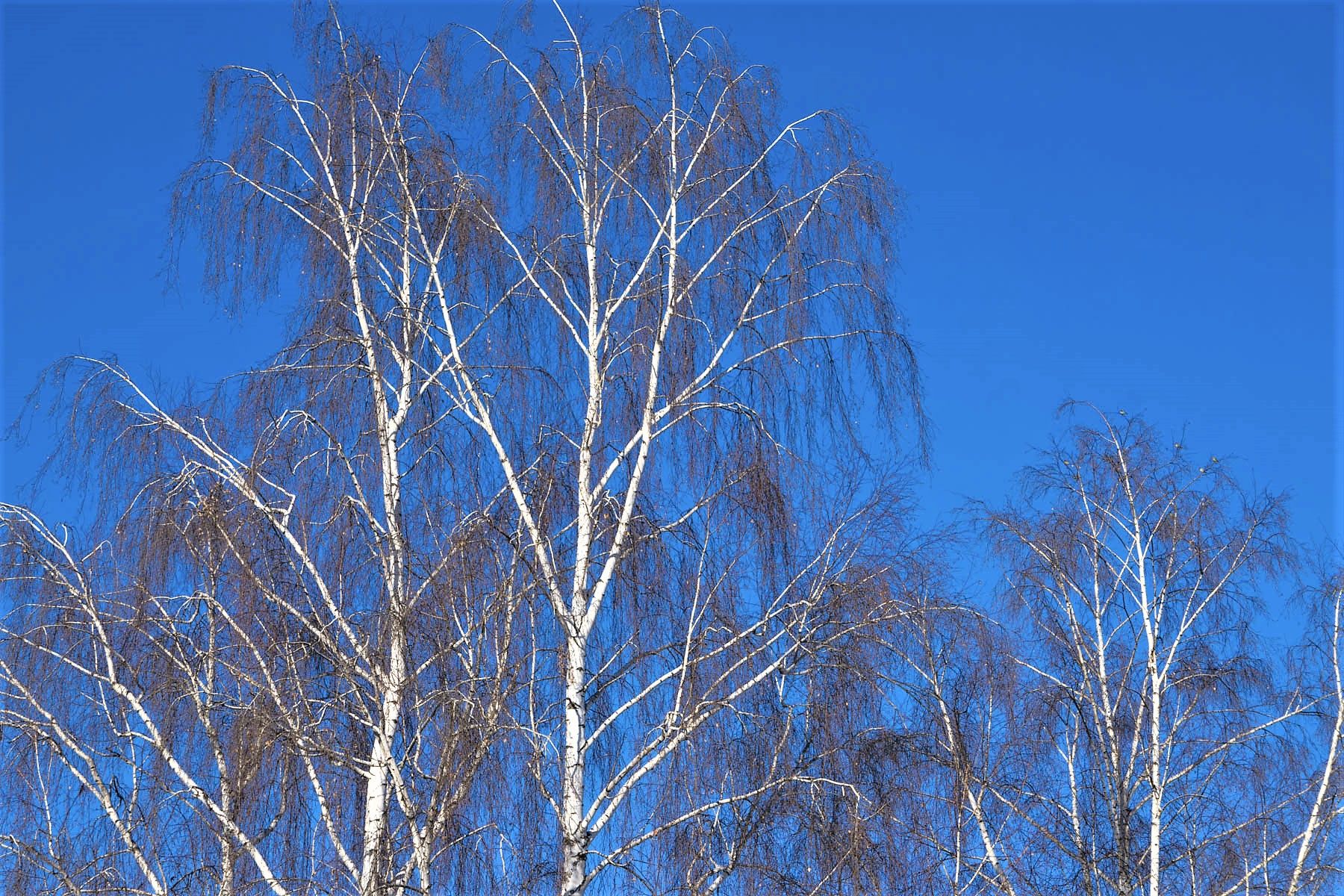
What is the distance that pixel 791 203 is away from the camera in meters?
13.8

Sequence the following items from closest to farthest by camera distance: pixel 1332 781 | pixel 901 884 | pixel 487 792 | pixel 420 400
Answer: pixel 487 792 → pixel 901 884 → pixel 420 400 → pixel 1332 781

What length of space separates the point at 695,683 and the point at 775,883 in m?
1.41

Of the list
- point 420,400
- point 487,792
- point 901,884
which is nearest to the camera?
point 487,792

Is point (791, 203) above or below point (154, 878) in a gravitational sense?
above

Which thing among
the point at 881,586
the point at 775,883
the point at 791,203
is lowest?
the point at 775,883

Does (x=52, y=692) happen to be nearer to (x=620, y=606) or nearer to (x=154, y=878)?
(x=154, y=878)

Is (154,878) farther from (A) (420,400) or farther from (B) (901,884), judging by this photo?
(B) (901,884)

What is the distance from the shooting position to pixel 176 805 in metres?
11.5

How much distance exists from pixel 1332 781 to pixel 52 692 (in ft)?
31.3

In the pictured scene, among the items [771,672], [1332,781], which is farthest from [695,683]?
[1332,781]

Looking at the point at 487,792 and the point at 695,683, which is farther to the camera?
the point at 695,683

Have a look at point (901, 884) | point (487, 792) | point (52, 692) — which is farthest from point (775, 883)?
point (52, 692)

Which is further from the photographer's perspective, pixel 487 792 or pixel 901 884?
pixel 901 884

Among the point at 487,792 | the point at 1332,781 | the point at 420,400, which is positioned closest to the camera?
the point at 487,792
